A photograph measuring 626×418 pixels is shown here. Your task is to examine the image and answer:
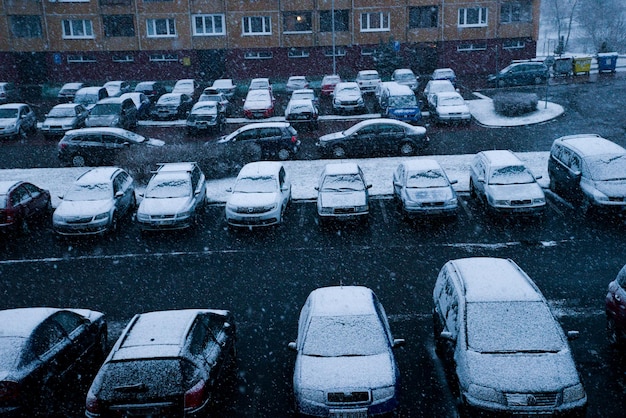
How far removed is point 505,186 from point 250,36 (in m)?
31.5

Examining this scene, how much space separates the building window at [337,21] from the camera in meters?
44.4

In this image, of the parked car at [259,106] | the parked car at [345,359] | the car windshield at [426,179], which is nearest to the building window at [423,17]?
the parked car at [259,106]

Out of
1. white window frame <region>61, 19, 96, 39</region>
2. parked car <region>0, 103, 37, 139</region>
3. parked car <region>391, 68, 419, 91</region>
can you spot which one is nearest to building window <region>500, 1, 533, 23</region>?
parked car <region>391, 68, 419, 91</region>

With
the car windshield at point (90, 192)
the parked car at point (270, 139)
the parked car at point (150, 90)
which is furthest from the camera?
the parked car at point (150, 90)

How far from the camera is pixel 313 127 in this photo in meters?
28.7

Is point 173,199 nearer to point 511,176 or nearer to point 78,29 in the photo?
point 511,176

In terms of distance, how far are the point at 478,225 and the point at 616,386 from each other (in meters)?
7.82

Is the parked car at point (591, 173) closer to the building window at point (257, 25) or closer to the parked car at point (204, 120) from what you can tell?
the parked car at point (204, 120)

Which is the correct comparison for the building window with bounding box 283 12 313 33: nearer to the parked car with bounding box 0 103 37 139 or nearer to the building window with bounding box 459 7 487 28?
the building window with bounding box 459 7 487 28

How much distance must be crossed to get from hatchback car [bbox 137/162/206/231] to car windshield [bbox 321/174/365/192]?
12.6 ft

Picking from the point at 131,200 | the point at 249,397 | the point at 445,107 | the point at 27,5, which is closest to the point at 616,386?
the point at 249,397

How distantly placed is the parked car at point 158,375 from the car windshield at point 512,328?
3.79m

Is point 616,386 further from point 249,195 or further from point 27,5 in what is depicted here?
point 27,5

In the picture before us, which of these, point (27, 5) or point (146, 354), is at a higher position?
point (27, 5)
